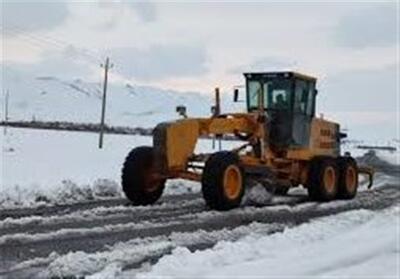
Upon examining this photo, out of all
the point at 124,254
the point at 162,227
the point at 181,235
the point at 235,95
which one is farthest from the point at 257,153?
the point at 124,254

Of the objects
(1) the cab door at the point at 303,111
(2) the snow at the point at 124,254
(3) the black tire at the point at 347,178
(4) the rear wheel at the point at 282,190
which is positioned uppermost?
(1) the cab door at the point at 303,111

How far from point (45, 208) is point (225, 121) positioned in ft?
14.6

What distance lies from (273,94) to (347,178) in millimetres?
2903

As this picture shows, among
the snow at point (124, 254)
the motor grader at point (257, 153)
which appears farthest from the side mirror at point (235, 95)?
the snow at point (124, 254)

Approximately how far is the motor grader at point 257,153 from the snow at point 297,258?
561 centimetres

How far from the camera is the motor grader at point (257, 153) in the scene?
61.1ft

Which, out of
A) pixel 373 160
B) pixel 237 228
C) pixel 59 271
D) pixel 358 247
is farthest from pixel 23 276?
pixel 373 160

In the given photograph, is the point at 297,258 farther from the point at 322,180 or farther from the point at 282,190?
the point at 282,190

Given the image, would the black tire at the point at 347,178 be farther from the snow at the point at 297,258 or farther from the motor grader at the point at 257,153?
the snow at the point at 297,258

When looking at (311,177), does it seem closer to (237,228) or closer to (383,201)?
(383,201)

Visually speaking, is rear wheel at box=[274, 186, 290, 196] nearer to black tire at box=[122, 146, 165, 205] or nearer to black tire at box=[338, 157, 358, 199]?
black tire at box=[338, 157, 358, 199]

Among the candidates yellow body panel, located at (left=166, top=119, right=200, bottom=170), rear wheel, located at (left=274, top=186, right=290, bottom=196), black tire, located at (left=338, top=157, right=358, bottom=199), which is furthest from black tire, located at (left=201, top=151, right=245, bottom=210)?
black tire, located at (left=338, top=157, right=358, bottom=199)

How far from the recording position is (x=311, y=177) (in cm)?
2202

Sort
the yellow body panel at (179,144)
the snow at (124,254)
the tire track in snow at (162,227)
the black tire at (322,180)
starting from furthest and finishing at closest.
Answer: the black tire at (322,180) → the yellow body panel at (179,144) → the tire track in snow at (162,227) → the snow at (124,254)
